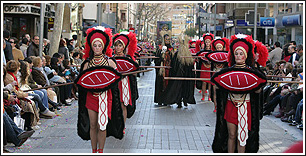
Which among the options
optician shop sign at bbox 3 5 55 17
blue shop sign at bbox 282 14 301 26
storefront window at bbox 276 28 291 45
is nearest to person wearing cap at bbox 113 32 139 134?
optician shop sign at bbox 3 5 55 17

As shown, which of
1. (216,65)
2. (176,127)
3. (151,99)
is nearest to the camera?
(176,127)

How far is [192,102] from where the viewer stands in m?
13.1

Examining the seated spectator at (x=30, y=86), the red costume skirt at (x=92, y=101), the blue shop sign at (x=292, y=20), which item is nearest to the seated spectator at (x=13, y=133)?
the red costume skirt at (x=92, y=101)

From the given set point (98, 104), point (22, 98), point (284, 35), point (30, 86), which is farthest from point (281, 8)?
point (98, 104)

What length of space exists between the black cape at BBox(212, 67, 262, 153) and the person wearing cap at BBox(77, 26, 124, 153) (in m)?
1.42

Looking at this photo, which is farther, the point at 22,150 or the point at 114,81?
the point at 22,150

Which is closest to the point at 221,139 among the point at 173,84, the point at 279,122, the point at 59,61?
the point at 279,122

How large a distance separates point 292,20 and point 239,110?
2689 cm

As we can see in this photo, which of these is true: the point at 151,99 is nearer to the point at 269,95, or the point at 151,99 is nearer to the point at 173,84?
the point at 173,84

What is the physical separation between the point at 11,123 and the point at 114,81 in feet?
7.35

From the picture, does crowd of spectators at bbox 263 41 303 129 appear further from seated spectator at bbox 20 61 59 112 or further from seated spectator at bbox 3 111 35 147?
seated spectator at bbox 20 61 59 112

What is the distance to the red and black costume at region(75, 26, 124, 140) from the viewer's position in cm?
630

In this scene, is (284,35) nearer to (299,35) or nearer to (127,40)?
(299,35)

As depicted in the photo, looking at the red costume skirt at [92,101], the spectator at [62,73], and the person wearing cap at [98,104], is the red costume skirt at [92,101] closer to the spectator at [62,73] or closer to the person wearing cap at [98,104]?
the person wearing cap at [98,104]
